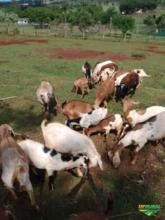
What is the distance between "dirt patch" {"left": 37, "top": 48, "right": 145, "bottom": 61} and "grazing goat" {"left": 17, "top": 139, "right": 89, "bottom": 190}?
17.6 m

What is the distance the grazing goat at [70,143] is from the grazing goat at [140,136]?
59 cm

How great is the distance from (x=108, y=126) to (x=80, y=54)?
17416mm

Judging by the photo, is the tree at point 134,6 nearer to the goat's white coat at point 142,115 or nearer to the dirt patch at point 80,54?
the dirt patch at point 80,54

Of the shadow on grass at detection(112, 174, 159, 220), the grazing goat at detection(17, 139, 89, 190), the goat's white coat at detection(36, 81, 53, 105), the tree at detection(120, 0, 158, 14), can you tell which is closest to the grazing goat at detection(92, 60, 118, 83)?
the goat's white coat at detection(36, 81, 53, 105)

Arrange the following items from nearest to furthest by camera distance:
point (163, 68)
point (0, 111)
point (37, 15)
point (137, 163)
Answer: point (137, 163), point (0, 111), point (163, 68), point (37, 15)

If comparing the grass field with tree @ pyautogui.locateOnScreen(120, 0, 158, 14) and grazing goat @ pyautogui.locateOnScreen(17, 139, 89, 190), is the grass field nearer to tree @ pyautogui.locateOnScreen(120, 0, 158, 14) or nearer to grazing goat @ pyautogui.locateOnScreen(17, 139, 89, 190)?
grazing goat @ pyautogui.locateOnScreen(17, 139, 89, 190)

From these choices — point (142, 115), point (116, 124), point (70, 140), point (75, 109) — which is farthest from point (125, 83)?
point (70, 140)

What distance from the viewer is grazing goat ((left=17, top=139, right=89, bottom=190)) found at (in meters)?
7.73

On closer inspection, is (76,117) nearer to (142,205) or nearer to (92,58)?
(142,205)

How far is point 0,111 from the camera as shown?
1255 cm

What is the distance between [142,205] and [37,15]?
167 feet

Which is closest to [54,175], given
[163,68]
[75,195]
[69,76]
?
[75,195]

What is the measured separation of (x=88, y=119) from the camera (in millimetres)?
10492

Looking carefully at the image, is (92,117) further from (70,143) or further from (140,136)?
(70,143)
